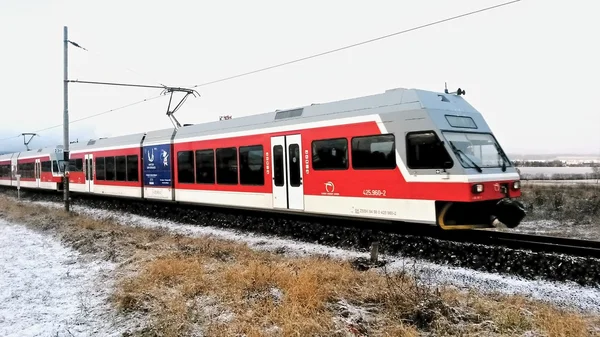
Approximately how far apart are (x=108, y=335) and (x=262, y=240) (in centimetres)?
628

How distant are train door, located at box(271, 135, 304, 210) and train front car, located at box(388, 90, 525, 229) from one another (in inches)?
118

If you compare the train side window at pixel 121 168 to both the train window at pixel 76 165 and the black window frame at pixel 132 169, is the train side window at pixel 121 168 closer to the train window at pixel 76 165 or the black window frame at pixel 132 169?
the black window frame at pixel 132 169

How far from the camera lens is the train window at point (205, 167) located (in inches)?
569

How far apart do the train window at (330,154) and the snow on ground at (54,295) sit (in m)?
5.18

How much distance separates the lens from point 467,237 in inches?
366

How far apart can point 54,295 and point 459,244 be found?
289 inches

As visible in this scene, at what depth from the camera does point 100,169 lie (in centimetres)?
2191

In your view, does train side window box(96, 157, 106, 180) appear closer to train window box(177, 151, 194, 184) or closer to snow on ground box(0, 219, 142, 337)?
train window box(177, 151, 194, 184)

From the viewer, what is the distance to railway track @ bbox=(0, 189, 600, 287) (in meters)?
7.38

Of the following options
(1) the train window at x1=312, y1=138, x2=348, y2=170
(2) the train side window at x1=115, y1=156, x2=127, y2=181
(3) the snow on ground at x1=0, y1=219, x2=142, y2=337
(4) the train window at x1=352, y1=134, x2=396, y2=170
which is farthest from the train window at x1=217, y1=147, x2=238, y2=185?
(2) the train side window at x1=115, y1=156, x2=127, y2=181

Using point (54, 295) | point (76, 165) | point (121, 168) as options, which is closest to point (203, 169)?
point (121, 168)

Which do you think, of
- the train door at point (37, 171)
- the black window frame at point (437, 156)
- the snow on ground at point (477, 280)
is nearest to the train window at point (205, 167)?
the snow on ground at point (477, 280)

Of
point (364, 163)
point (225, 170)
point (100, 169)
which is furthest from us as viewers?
point (100, 169)

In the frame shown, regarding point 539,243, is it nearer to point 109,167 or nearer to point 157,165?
point 157,165
